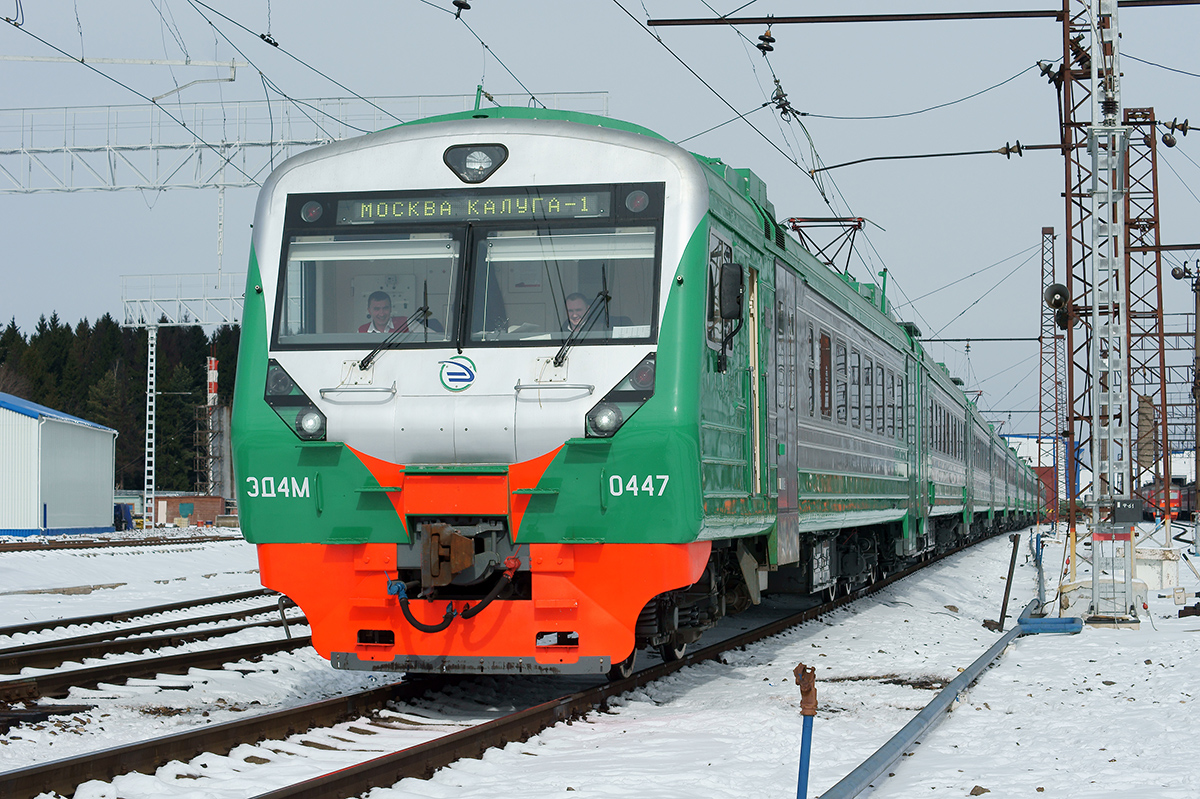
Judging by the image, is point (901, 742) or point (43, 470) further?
point (43, 470)

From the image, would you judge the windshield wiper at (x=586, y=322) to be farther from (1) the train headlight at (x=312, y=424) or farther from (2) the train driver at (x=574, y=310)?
(1) the train headlight at (x=312, y=424)

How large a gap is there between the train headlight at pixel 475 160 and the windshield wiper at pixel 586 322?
3.57 ft

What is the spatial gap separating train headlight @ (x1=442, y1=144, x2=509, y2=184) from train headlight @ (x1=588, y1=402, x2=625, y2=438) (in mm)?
1700

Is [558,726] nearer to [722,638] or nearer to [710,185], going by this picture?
→ [710,185]

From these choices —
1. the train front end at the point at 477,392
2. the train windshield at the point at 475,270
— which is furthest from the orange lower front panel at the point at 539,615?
the train windshield at the point at 475,270

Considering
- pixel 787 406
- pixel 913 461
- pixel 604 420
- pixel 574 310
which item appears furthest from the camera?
pixel 913 461

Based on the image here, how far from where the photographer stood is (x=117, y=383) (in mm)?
98375

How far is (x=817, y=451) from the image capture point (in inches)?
481

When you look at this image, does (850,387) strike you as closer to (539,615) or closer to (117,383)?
(539,615)

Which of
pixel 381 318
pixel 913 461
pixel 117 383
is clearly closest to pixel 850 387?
pixel 913 461

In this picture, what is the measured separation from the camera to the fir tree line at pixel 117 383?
3804 inches

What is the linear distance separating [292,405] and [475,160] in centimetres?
190

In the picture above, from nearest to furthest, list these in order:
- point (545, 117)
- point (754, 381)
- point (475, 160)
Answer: point (475, 160), point (545, 117), point (754, 381)

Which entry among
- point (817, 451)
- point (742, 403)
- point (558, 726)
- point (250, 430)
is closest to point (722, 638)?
point (817, 451)
